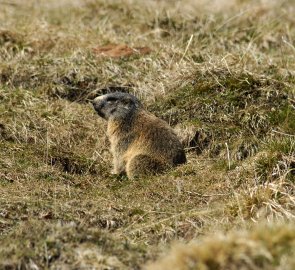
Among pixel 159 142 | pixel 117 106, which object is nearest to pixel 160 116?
pixel 117 106

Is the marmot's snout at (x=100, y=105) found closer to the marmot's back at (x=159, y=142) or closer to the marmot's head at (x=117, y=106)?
the marmot's head at (x=117, y=106)

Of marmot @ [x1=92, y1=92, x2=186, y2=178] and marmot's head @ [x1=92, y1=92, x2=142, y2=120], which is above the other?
marmot's head @ [x1=92, y1=92, x2=142, y2=120]

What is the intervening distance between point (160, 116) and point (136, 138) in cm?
98

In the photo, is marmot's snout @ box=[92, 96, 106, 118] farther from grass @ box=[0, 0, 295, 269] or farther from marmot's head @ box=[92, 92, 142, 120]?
grass @ box=[0, 0, 295, 269]

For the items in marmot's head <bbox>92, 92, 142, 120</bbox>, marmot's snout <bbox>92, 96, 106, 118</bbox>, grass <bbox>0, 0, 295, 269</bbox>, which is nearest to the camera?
grass <bbox>0, 0, 295, 269</bbox>

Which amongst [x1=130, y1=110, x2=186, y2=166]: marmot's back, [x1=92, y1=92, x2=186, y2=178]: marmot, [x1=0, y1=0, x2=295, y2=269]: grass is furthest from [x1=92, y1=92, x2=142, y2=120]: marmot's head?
[x1=0, y1=0, x2=295, y2=269]: grass

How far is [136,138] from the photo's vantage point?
8570mm

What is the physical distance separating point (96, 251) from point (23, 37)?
625cm

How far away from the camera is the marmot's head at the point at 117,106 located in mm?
8789

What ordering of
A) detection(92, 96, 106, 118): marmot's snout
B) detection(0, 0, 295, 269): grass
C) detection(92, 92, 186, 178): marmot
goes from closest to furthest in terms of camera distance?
detection(0, 0, 295, 269): grass < detection(92, 92, 186, 178): marmot < detection(92, 96, 106, 118): marmot's snout

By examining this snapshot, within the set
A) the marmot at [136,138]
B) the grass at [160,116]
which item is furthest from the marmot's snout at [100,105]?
the grass at [160,116]

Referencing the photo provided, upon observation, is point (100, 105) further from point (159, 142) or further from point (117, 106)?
point (159, 142)

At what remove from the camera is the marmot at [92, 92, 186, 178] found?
827cm

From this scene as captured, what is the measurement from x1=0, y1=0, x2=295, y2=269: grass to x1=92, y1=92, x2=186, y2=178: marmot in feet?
0.64
